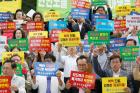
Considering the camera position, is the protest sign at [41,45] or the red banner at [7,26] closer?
the protest sign at [41,45]

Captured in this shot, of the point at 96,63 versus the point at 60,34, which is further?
the point at 60,34

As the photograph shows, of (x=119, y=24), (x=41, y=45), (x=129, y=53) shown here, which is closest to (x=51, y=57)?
(x=41, y=45)

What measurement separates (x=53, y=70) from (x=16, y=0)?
7327 millimetres

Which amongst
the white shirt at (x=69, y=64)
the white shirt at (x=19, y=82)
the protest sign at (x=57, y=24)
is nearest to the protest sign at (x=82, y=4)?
the protest sign at (x=57, y=24)

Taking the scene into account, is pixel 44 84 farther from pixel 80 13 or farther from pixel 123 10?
pixel 123 10

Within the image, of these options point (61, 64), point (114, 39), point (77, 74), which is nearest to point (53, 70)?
point (77, 74)

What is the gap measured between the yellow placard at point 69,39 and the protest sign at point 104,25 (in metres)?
1.37

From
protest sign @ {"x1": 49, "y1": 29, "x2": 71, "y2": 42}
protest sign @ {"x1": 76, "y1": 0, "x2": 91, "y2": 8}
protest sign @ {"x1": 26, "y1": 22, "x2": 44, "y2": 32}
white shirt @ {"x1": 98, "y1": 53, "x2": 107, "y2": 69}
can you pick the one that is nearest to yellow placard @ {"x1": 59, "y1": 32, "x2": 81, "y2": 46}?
white shirt @ {"x1": 98, "y1": 53, "x2": 107, "y2": 69}

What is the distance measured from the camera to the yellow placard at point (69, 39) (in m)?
14.2

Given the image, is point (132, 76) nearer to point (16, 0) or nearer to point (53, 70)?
point (53, 70)

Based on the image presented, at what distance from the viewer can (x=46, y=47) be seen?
14.4 meters

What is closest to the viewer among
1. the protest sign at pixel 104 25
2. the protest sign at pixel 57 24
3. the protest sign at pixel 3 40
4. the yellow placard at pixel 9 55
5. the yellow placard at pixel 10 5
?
the yellow placard at pixel 9 55

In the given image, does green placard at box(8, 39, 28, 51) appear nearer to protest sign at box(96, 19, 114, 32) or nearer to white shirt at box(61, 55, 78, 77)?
white shirt at box(61, 55, 78, 77)

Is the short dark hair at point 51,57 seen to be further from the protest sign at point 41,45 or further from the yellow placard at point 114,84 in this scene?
the yellow placard at point 114,84
